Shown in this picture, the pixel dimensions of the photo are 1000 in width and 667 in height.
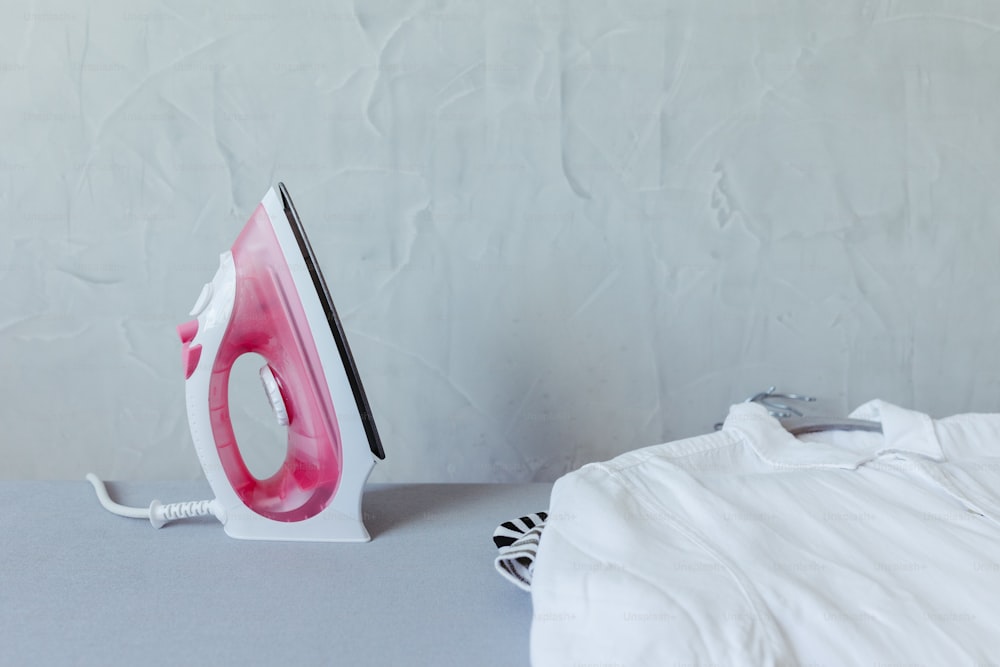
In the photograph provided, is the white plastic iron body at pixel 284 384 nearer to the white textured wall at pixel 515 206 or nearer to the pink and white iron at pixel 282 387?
the pink and white iron at pixel 282 387

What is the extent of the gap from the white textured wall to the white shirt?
0.25 m

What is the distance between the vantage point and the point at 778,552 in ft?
2.10

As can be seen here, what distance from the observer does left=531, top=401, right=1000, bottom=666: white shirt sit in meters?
0.53

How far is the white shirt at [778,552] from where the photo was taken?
53 cm

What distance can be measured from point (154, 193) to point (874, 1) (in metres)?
0.99

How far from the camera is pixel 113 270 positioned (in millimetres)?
1069

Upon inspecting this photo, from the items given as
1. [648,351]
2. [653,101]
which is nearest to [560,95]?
[653,101]

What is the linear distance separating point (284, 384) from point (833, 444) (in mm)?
620

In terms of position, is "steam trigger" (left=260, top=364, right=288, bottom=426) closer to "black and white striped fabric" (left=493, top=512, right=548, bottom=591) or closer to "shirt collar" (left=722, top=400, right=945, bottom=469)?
"black and white striped fabric" (left=493, top=512, right=548, bottom=591)

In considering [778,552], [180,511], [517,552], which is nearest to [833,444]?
[778,552]

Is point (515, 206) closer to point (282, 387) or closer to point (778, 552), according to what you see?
point (282, 387)

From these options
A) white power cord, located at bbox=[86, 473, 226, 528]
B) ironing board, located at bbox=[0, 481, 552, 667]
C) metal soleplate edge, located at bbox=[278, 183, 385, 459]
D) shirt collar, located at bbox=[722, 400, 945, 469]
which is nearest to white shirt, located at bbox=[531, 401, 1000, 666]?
shirt collar, located at bbox=[722, 400, 945, 469]

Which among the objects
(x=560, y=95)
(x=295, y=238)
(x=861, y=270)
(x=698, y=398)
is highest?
(x=560, y=95)

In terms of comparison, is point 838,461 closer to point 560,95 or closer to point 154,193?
point 560,95
